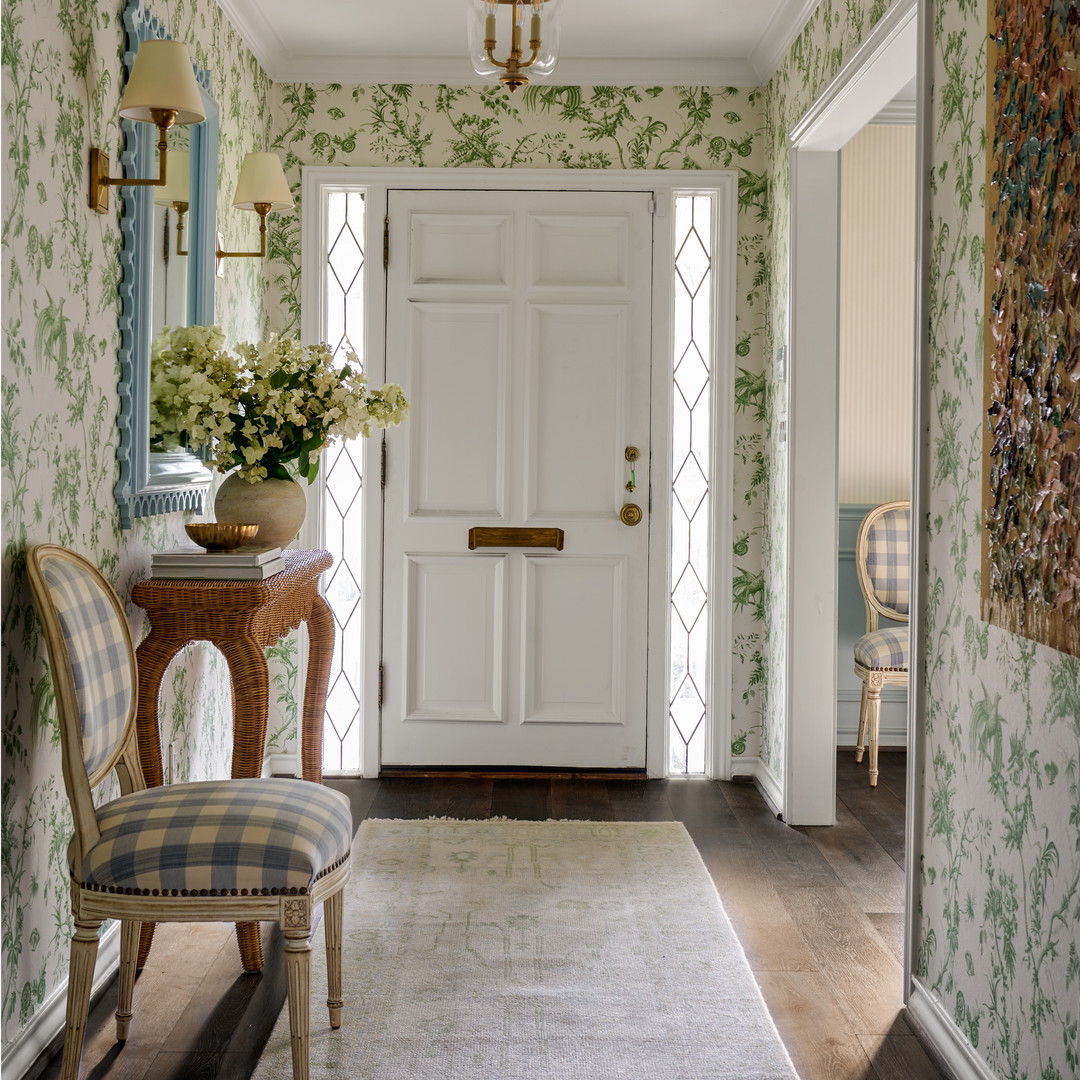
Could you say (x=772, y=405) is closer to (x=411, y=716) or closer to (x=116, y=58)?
(x=411, y=716)

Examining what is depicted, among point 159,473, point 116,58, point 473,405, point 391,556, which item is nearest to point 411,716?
point 391,556

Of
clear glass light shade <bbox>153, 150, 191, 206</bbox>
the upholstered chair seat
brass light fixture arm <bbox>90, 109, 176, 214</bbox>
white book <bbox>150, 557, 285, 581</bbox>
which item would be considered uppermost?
clear glass light shade <bbox>153, 150, 191, 206</bbox>

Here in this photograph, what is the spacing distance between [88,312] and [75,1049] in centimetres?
143

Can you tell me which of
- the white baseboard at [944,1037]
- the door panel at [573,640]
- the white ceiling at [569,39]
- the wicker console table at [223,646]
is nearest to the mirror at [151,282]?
the wicker console table at [223,646]

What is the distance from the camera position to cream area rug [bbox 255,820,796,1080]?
2086mm

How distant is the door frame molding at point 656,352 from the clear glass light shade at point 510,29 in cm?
197

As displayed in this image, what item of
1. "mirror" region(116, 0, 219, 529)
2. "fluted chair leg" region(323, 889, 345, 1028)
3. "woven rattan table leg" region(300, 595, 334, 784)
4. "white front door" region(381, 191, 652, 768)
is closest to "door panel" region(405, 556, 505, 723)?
"white front door" region(381, 191, 652, 768)

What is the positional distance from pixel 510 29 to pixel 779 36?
1.90 metres

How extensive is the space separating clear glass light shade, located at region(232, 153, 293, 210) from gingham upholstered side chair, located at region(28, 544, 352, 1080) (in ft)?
5.15

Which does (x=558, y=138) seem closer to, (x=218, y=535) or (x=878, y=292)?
(x=878, y=292)

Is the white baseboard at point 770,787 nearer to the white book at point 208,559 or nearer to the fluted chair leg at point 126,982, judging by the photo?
the white book at point 208,559

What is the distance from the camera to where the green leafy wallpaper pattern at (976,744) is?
5.55 ft

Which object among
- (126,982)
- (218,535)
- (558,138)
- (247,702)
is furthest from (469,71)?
(126,982)

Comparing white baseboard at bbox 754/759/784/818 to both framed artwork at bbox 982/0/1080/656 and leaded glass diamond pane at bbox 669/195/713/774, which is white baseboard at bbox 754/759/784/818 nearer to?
leaded glass diamond pane at bbox 669/195/713/774
